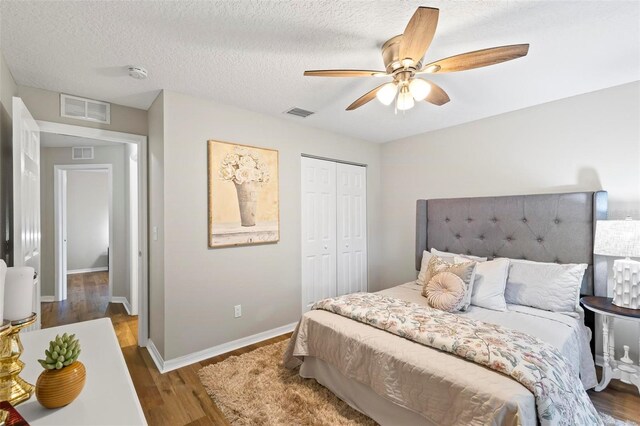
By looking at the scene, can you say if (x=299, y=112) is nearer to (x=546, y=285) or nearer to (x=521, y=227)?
(x=521, y=227)

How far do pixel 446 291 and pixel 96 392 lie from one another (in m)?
2.21

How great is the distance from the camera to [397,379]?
65.3 inches

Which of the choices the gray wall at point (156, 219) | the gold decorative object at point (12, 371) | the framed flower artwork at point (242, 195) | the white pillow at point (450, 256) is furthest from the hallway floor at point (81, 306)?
the white pillow at point (450, 256)

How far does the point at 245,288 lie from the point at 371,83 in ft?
7.23

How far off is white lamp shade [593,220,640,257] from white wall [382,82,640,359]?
42 centimetres

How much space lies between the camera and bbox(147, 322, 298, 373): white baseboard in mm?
2517

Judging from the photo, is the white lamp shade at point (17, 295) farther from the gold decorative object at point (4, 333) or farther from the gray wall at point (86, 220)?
the gray wall at point (86, 220)

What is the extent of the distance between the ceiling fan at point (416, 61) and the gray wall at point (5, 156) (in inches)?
80.0

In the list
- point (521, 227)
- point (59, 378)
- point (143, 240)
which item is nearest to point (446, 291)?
point (521, 227)

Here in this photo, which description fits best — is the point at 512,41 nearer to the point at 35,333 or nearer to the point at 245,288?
the point at 245,288

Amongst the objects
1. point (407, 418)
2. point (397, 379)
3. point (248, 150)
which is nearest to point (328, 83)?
point (248, 150)

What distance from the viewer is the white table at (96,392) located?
0.84 meters

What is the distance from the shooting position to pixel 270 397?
82.9 inches

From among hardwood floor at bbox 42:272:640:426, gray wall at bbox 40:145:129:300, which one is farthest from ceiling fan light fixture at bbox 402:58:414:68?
gray wall at bbox 40:145:129:300
